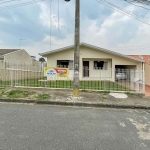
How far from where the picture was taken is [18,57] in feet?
70.5

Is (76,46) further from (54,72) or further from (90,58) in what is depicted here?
(90,58)

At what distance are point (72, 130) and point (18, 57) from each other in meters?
20.4

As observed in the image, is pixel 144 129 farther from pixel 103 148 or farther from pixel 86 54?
pixel 86 54

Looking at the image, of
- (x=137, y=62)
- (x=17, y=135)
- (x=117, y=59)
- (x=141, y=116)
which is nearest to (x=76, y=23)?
(x=141, y=116)

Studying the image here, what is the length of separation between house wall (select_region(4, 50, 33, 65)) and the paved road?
15495mm

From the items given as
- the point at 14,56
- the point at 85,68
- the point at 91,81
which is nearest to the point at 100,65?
the point at 85,68

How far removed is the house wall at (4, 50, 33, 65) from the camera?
61.2 feet

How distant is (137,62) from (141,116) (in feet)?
37.9

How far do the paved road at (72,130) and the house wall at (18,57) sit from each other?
15.5 metres

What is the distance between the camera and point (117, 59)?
1503 cm

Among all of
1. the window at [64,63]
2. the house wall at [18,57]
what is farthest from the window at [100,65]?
the house wall at [18,57]

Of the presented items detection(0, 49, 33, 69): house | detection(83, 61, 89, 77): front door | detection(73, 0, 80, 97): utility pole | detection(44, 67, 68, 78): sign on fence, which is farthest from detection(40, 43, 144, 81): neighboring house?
detection(73, 0, 80, 97): utility pole

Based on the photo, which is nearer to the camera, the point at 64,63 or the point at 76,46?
the point at 76,46

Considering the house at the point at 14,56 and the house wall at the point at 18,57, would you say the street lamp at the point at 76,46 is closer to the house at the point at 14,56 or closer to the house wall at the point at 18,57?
the house at the point at 14,56
